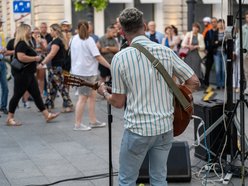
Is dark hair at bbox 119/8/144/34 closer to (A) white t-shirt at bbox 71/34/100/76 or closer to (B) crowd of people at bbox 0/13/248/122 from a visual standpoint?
(B) crowd of people at bbox 0/13/248/122

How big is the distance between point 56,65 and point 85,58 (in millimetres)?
2160

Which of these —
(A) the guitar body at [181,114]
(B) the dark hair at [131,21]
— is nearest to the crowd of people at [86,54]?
(A) the guitar body at [181,114]

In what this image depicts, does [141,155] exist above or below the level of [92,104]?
above

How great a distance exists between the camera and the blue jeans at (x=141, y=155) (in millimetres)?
3838

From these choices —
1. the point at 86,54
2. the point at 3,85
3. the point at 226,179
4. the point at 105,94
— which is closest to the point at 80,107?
the point at 86,54

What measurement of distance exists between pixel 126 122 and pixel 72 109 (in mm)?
7376

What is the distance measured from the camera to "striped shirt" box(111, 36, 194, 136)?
3775 mm

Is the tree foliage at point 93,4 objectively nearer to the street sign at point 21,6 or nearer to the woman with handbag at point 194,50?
the street sign at point 21,6

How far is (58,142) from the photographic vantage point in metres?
7.99

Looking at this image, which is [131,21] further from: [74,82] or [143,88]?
[74,82]

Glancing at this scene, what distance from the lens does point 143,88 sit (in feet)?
12.4

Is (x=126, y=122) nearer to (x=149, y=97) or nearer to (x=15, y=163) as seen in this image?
(x=149, y=97)

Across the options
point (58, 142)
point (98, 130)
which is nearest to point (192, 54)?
point (98, 130)

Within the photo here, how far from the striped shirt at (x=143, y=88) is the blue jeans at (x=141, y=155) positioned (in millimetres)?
63
